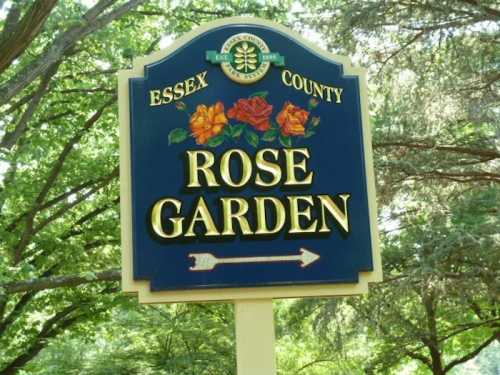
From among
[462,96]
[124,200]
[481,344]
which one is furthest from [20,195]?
[481,344]

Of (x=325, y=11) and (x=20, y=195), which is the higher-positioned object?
(x=325, y=11)

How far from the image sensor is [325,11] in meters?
11.8

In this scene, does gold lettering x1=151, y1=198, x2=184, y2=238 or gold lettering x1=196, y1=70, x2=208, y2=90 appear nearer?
gold lettering x1=151, y1=198, x2=184, y2=238

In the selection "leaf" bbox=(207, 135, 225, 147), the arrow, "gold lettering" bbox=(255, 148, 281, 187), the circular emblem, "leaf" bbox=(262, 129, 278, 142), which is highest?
the circular emblem

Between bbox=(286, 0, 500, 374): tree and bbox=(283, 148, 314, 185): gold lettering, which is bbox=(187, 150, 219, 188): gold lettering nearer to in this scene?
bbox=(283, 148, 314, 185): gold lettering

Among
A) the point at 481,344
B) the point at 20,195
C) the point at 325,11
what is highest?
the point at 325,11

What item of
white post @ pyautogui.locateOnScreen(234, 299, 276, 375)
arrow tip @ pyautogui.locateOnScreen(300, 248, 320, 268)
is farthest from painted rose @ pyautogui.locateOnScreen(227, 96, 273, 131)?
white post @ pyautogui.locateOnScreen(234, 299, 276, 375)

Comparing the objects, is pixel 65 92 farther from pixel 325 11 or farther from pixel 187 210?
pixel 187 210

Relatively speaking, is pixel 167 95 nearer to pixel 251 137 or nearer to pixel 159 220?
pixel 251 137

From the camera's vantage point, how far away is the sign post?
5359mm

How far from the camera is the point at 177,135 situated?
18.4 feet

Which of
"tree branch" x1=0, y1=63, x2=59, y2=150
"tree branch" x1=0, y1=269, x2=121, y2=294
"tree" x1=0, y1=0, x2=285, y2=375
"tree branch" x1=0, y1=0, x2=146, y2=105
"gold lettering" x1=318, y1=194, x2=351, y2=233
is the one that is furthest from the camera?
"tree" x1=0, y1=0, x2=285, y2=375

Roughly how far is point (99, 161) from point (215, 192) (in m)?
8.36

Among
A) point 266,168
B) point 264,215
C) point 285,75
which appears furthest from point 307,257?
point 285,75
